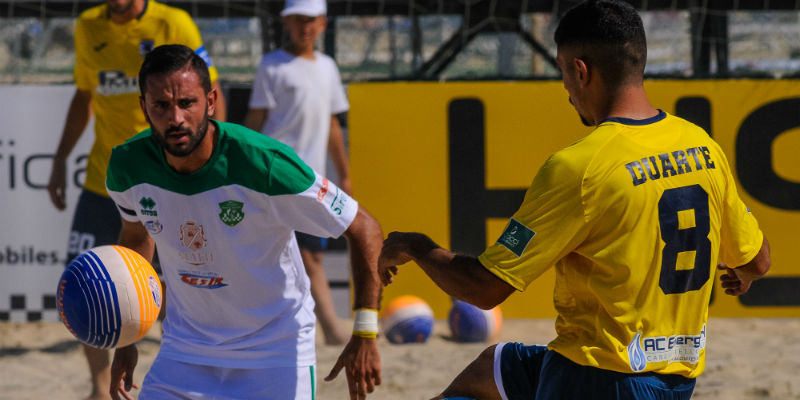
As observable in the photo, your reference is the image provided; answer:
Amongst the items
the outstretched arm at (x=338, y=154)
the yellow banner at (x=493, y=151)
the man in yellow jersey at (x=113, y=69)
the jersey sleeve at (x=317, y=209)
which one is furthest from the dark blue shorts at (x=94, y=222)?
the jersey sleeve at (x=317, y=209)

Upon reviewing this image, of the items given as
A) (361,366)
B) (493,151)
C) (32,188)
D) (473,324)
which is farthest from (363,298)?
(32,188)

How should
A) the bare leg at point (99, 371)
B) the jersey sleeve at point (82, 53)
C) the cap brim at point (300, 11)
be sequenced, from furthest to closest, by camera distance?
the cap brim at point (300, 11) < the jersey sleeve at point (82, 53) < the bare leg at point (99, 371)

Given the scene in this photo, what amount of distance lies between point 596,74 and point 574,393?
763mm

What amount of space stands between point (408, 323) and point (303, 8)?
199 centimetres

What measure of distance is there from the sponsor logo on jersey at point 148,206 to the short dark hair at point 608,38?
136 cm

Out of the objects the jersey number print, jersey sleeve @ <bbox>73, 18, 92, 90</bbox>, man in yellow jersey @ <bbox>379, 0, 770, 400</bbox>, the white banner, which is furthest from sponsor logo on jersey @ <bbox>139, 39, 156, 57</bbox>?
the jersey number print

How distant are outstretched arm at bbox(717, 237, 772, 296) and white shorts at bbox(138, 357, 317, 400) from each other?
1.29 meters

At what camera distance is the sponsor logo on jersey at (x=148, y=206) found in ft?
9.76

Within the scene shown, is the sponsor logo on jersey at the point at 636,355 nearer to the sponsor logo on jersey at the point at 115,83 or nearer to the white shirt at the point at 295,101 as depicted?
the sponsor logo on jersey at the point at 115,83

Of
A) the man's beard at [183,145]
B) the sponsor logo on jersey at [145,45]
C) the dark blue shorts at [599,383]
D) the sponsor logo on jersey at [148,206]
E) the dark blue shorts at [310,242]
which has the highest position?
the sponsor logo on jersey at [145,45]

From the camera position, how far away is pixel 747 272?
274 centimetres

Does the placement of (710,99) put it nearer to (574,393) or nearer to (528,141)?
(528,141)

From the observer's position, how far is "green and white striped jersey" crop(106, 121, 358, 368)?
114 inches

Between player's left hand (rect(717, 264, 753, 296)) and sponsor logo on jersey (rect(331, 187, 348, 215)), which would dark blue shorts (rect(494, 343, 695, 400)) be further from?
sponsor logo on jersey (rect(331, 187, 348, 215))
